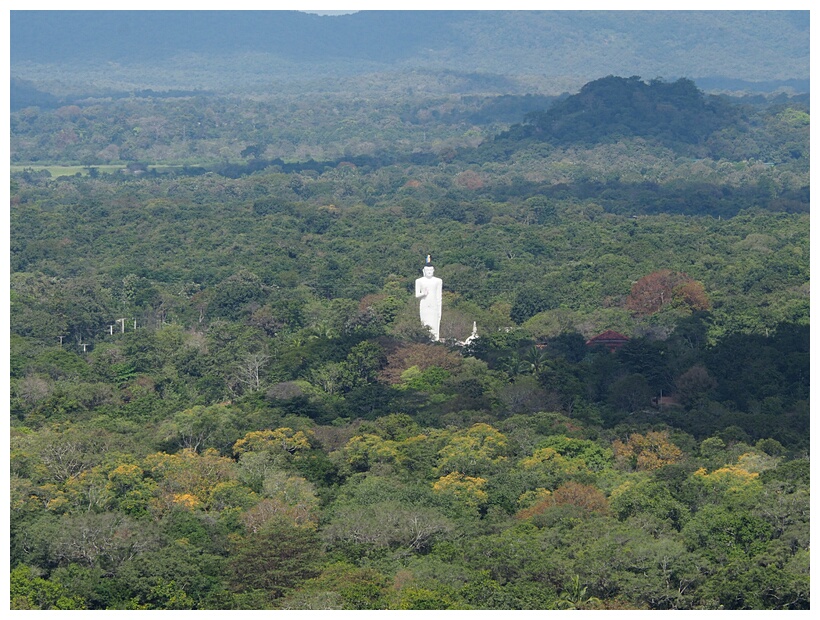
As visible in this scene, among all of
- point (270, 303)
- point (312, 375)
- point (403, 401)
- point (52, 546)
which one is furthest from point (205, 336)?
point (52, 546)

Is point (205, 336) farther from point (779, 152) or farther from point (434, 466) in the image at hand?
point (779, 152)


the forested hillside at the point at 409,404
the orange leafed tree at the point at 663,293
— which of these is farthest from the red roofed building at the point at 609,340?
the orange leafed tree at the point at 663,293

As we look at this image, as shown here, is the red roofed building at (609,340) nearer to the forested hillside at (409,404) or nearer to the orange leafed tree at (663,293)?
the forested hillside at (409,404)

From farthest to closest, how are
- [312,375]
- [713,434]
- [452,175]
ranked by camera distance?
[452,175] < [312,375] < [713,434]

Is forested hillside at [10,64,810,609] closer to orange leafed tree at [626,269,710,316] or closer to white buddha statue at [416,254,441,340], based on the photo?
orange leafed tree at [626,269,710,316]

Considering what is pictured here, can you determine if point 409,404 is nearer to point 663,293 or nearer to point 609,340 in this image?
point 609,340

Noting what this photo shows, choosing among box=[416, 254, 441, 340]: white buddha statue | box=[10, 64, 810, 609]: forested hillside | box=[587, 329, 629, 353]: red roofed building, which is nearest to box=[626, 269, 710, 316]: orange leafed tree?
box=[10, 64, 810, 609]: forested hillside
